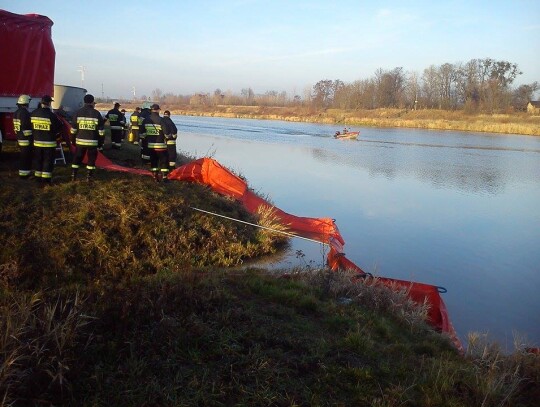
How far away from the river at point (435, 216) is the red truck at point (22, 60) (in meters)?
6.85

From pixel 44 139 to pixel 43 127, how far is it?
0.23m

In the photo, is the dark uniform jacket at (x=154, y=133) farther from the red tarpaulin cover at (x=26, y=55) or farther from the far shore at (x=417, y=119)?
the far shore at (x=417, y=119)

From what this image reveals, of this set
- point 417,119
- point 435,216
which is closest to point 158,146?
point 435,216

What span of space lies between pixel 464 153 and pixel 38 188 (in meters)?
25.7

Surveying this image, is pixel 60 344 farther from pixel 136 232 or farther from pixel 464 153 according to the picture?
pixel 464 153

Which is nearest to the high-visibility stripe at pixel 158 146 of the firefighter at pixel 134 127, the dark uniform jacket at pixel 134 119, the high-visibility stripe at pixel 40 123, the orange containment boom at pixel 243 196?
the orange containment boom at pixel 243 196

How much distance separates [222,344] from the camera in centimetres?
402

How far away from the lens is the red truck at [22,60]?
1048 centimetres

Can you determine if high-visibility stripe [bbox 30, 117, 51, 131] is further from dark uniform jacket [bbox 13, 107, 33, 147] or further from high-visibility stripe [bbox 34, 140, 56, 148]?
high-visibility stripe [bbox 34, 140, 56, 148]

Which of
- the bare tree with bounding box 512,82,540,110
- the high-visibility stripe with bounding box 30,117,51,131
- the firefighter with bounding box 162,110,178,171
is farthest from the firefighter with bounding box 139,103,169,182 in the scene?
the bare tree with bounding box 512,82,540,110

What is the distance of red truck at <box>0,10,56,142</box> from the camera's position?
10.5 m

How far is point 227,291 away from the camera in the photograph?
532cm

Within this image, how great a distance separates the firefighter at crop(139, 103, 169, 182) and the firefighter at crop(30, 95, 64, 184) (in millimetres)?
2299

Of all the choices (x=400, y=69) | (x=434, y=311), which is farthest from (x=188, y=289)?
(x=400, y=69)
